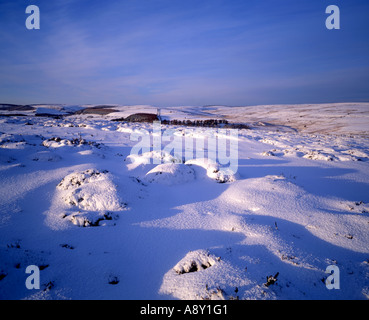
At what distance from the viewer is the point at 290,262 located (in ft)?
7.74

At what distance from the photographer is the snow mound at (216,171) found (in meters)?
5.18

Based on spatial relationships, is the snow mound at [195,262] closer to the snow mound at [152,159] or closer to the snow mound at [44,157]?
the snow mound at [152,159]

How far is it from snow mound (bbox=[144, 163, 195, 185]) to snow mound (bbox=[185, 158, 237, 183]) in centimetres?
50

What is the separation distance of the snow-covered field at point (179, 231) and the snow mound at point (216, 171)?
0.11ft

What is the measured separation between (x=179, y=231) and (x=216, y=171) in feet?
8.52

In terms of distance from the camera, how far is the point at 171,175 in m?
5.11

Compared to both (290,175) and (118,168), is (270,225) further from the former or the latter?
(118,168)

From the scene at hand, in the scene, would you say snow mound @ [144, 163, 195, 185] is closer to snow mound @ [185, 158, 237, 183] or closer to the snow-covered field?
the snow-covered field

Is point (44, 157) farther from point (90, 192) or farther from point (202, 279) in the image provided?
point (202, 279)

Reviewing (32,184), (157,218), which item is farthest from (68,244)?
(32,184)

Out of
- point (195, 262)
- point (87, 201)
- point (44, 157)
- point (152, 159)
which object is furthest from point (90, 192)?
point (44, 157)

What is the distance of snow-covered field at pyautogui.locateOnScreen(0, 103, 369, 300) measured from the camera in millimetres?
2080

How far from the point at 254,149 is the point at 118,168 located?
625 cm

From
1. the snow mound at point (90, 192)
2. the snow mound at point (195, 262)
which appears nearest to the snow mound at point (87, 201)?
the snow mound at point (90, 192)
